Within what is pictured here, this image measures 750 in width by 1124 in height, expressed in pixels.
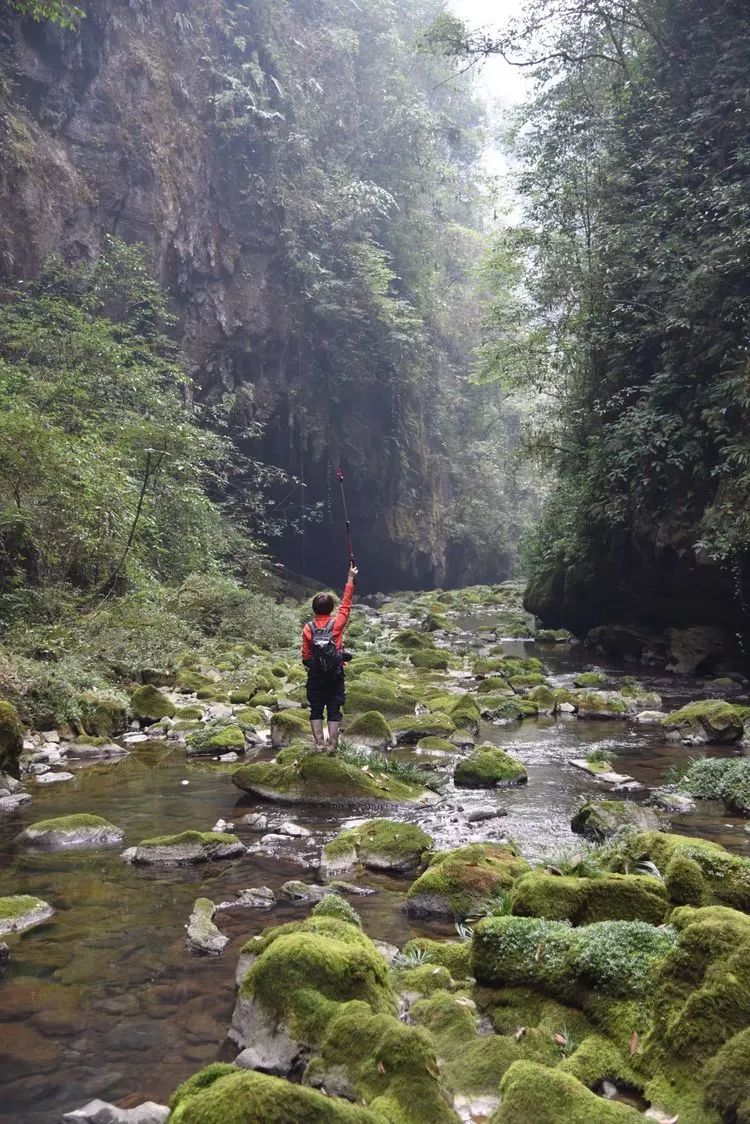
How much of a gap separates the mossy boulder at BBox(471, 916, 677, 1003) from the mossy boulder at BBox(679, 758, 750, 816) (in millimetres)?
4032

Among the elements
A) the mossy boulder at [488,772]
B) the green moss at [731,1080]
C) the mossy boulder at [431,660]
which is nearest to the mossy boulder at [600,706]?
the mossy boulder at [488,772]

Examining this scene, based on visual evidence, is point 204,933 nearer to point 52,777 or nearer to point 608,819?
point 608,819

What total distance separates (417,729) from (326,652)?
2.93 metres

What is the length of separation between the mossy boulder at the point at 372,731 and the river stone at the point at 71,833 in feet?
12.7

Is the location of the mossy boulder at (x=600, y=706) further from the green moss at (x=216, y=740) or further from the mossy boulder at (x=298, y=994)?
the mossy boulder at (x=298, y=994)

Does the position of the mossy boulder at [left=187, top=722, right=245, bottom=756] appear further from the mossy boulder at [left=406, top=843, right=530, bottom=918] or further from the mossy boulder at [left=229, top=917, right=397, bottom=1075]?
the mossy boulder at [left=229, top=917, right=397, bottom=1075]

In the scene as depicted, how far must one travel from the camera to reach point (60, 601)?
12.4 metres

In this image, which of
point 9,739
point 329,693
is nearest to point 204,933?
point 329,693

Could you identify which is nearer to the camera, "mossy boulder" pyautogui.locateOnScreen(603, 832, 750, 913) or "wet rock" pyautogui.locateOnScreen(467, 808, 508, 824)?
"mossy boulder" pyautogui.locateOnScreen(603, 832, 750, 913)

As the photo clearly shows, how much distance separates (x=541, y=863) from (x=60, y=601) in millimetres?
9385

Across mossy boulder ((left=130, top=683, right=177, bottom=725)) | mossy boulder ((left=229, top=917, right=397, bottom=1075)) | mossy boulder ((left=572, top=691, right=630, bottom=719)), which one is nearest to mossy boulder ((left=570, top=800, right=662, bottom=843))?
mossy boulder ((left=229, top=917, right=397, bottom=1075))

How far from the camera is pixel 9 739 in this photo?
24.2ft

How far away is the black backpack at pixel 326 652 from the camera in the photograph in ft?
25.2

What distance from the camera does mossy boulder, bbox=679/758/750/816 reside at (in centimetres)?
710
